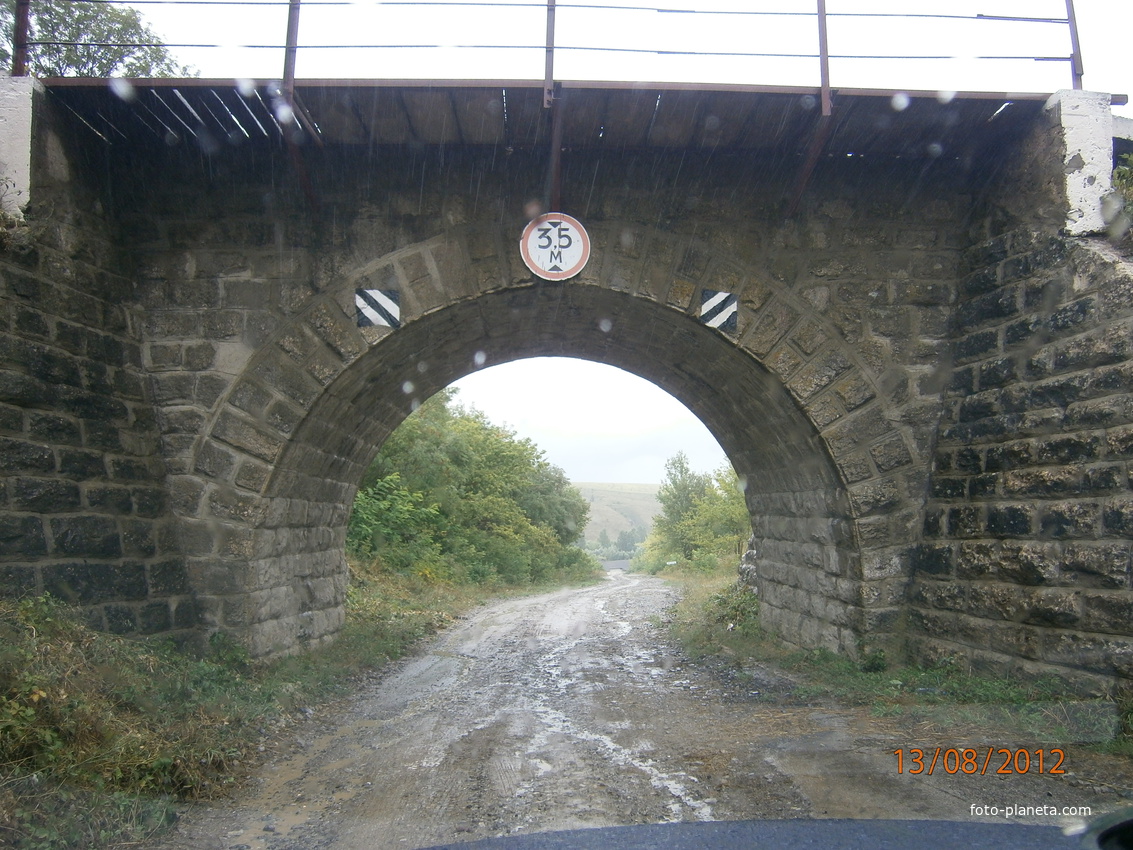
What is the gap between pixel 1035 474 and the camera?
18.1 feet

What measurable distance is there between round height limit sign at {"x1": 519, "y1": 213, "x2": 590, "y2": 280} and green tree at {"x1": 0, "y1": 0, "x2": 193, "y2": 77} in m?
7.61

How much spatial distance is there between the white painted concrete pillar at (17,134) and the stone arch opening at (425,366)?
1.93 meters

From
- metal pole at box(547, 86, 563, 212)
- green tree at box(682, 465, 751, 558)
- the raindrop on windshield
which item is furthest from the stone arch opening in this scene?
green tree at box(682, 465, 751, 558)

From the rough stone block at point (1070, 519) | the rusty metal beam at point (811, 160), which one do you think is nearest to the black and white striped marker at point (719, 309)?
the rusty metal beam at point (811, 160)

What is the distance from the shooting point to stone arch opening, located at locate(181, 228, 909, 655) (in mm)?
6320

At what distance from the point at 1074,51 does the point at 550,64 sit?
3.96m

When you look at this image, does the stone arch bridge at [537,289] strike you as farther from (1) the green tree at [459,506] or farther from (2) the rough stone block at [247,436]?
(1) the green tree at [459,506]

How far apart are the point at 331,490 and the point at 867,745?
5.63 metres

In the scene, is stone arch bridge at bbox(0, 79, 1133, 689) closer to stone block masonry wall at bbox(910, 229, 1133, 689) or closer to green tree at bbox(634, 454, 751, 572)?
stone block masonry wall at bbox(910, 229, 1133, 689)

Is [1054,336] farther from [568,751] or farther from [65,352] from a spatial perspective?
[65,352]

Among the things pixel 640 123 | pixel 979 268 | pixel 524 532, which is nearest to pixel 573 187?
pixel 640 123

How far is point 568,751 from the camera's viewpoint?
480 cm
